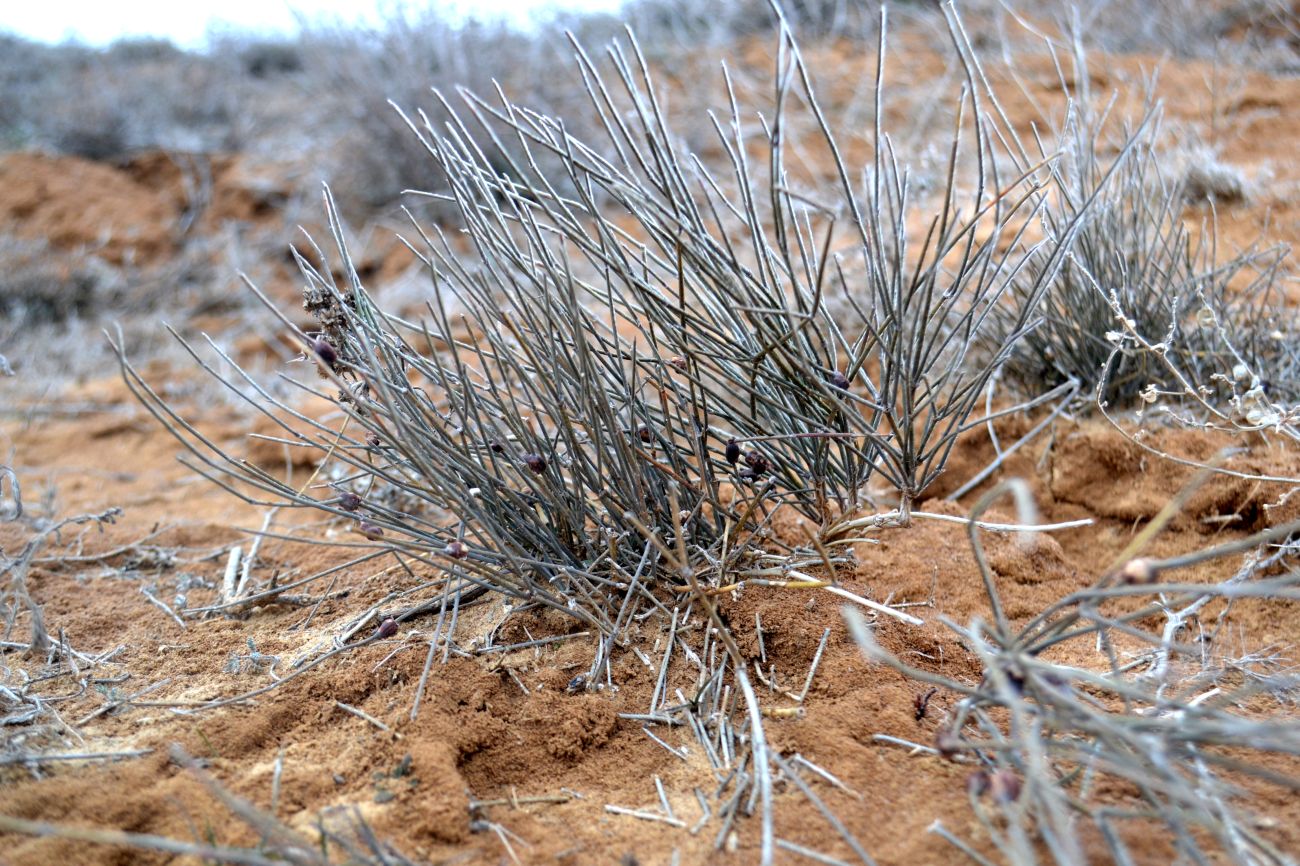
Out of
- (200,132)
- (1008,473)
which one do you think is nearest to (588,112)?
(200,132)

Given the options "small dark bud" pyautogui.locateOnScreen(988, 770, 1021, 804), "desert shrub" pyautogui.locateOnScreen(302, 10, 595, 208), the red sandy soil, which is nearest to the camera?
"small dark bud" pyautogui.locateOnScreen(988, 770, 1021, 804)

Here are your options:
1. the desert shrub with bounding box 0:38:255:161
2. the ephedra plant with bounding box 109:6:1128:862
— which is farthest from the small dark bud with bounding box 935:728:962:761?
the desert shrub with bounding box 0:38:255:161

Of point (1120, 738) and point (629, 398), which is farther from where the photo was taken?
point (629, 398)

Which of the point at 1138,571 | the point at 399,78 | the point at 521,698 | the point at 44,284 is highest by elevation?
the point at 399,78

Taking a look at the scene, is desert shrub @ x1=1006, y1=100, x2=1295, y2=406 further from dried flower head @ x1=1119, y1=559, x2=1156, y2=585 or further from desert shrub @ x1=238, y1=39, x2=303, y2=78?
desert shrub @ x1=238, y1=39, x2=303, y2=78

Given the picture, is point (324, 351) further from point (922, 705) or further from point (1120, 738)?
point (1120, 738)

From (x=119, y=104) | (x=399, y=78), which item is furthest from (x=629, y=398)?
(x=119, y=104)

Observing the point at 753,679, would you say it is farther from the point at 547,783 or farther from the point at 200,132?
A: the point at 200,132
